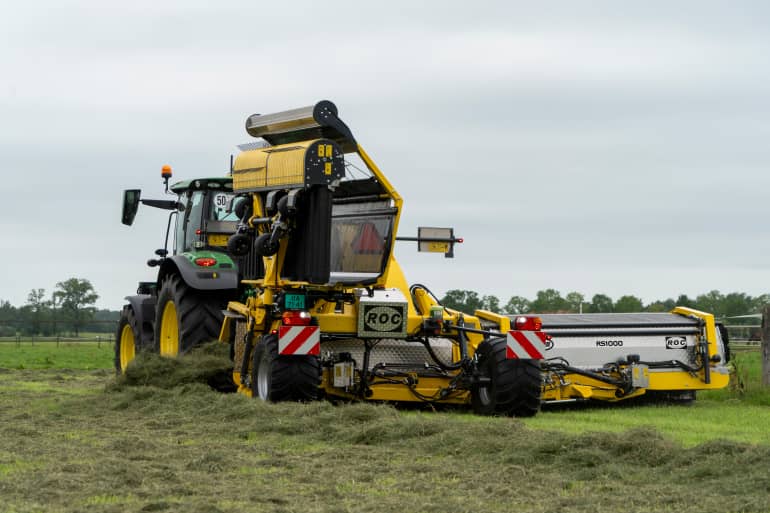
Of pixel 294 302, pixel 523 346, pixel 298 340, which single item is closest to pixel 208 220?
pixel 294 302

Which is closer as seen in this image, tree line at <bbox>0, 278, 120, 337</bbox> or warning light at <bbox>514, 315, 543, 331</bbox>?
warning light at <bbox>514, 315, 543, 331</bbox>

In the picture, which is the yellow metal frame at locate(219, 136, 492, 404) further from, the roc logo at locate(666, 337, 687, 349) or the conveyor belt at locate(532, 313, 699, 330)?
the roc logo at locate(666, 337, 687, 349)

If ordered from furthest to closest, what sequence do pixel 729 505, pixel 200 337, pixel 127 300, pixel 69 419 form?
pixel 127 300, pixel 200 337, pixel 69 419, pixel 729 505

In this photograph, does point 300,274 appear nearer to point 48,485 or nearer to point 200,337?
point 200,337

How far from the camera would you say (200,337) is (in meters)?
14.9

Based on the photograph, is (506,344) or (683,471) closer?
(683,471)

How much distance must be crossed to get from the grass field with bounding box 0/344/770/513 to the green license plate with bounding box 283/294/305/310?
115 centimetres

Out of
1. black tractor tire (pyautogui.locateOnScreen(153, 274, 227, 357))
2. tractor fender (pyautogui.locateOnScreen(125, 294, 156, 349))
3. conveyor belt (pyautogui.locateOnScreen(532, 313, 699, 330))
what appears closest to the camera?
conveyor belt (pyautogui.locateOnScreen(532, 313, 699, 330))

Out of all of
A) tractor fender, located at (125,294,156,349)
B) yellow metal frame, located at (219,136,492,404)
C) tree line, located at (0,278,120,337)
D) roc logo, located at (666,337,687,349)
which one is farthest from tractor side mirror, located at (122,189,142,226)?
tree line, located at (0,278,120,337)

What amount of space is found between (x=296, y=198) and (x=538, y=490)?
5976 millimetres

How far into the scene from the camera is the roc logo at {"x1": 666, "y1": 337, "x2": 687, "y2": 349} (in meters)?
14.1

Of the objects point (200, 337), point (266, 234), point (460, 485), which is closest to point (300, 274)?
point (266, 234)

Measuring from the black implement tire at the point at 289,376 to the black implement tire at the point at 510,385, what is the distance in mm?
1717

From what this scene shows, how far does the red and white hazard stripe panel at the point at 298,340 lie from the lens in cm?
1204
